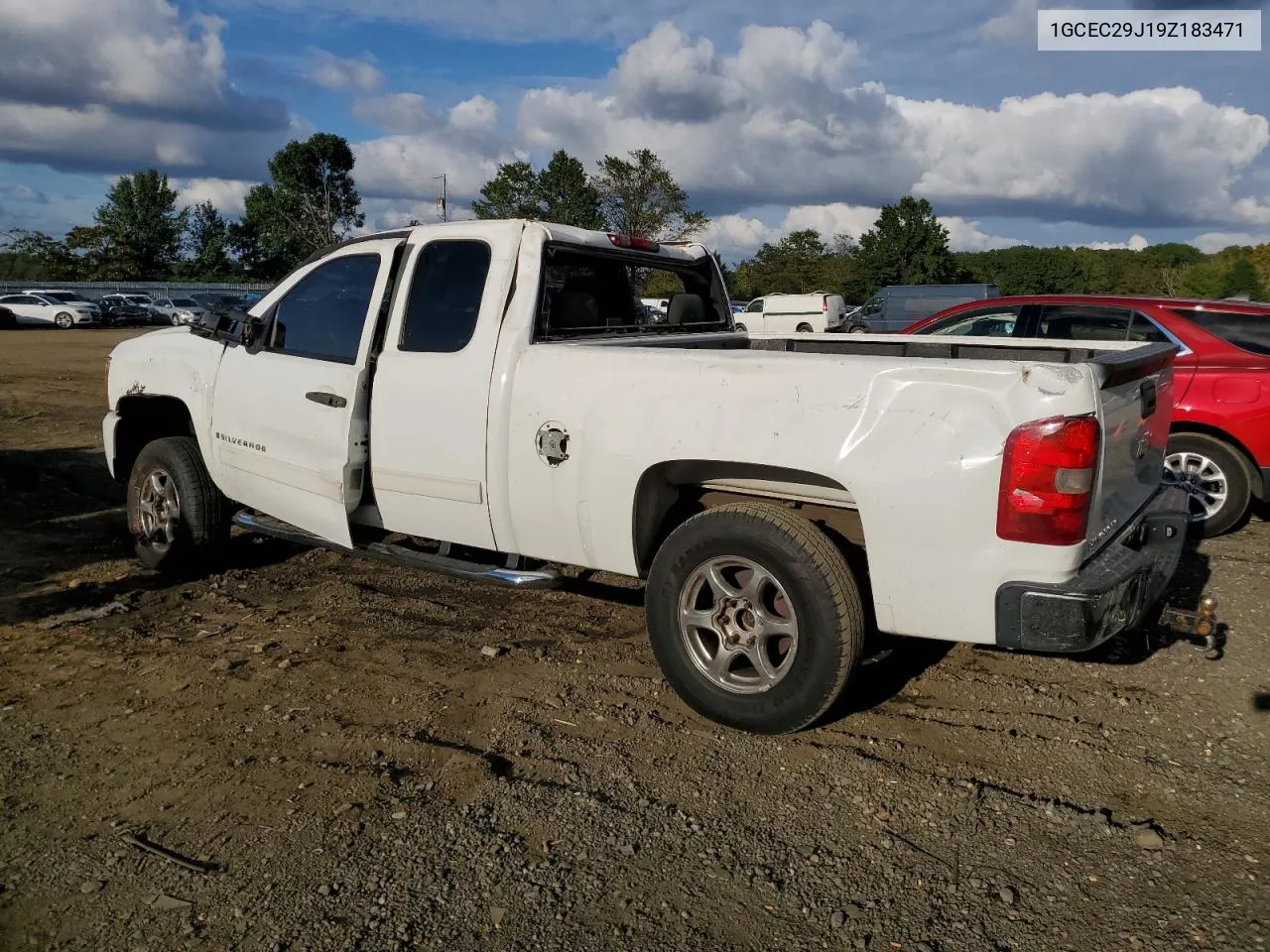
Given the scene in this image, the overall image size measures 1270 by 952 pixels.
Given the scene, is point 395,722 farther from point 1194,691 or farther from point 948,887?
point 1194,691

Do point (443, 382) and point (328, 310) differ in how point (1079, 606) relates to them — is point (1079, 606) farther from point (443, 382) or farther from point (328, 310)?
point (328, 310)

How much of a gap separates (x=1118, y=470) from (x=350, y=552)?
3.47 m

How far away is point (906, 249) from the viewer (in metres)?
71.8

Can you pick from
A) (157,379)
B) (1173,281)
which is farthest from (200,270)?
(157,379)

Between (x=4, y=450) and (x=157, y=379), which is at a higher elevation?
(x=157, y=379)

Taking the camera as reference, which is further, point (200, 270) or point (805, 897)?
point (200, 270)

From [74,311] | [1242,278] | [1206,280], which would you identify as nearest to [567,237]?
[74,311]

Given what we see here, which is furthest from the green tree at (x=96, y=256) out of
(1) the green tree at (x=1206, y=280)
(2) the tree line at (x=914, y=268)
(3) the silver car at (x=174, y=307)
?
(1) the green tree at (x=1206, y=280)

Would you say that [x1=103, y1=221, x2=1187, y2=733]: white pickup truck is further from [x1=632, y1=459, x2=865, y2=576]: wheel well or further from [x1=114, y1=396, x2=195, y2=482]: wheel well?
[x1=114, y1=396, x2=195, y2=482]: wheel well

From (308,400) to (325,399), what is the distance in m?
0.17

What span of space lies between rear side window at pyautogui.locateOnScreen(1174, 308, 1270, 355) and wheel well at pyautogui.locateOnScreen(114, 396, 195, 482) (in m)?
6.79

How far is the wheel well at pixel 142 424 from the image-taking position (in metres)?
6.08

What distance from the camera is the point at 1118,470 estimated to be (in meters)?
3.64

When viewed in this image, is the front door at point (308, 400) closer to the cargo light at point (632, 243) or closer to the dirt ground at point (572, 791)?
the dirt ground at point (572, 791)
